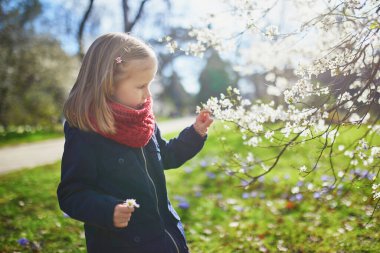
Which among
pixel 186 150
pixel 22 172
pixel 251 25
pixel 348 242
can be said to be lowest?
pixel 22 172

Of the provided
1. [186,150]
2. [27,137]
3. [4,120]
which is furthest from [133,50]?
[4,120]

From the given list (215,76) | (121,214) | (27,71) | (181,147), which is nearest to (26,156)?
(181,147)

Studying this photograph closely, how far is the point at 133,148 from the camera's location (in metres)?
1.92

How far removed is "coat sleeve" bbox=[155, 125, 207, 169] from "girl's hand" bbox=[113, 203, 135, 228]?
67cm

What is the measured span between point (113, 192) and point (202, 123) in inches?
27.3

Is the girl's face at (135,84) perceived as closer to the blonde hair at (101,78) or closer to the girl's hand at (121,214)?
the blonde hair at (101,78)

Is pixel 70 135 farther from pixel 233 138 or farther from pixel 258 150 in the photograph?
pixel 233 138

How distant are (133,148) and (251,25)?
1297 mm

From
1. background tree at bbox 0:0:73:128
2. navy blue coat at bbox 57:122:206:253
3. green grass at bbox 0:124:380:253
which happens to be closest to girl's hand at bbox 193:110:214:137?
navy blue coat at bbox 57:122:206:253

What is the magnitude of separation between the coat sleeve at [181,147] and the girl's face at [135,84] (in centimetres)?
39

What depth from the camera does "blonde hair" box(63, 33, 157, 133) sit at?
6.02 feet

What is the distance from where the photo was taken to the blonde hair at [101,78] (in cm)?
184

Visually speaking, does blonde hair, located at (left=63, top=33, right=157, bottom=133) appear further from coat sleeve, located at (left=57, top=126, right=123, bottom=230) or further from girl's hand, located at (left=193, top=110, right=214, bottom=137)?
girl's hand, located at (left=193, top=110, right=214, bottom=137)

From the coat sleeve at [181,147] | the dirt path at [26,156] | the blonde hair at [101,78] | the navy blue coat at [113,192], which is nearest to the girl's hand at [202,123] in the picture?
the coat sleeve at [181,147]
